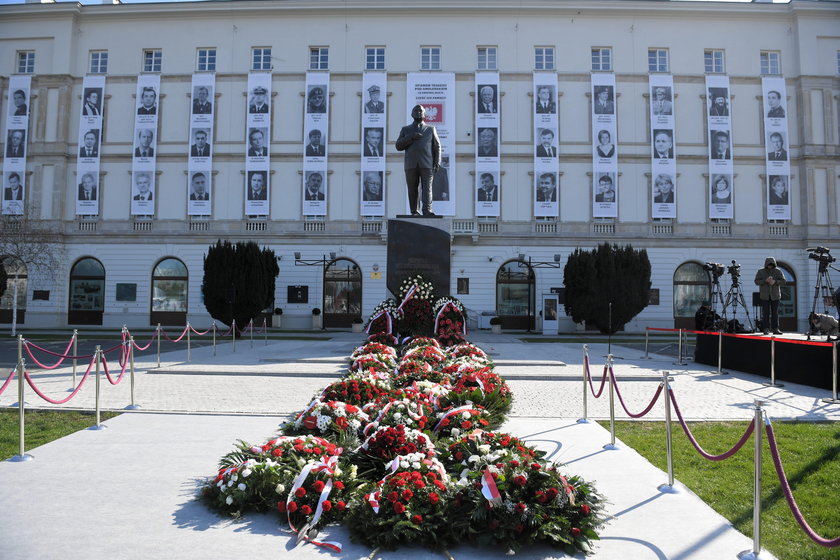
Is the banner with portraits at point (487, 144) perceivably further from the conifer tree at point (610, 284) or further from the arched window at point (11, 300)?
the arched window at point (11, 300)

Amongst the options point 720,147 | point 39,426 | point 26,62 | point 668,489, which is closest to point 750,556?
point 668,489

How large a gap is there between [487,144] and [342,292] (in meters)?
12.6

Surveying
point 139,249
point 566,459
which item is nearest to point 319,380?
point 566,459

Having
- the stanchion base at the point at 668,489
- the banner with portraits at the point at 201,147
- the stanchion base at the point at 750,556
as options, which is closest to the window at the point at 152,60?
the banner with portraits at the point at 201,147

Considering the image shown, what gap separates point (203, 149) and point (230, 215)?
4.40m

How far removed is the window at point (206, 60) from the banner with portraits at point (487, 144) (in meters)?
16.9

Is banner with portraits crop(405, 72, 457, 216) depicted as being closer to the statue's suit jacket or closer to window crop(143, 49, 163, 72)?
window crop(143, 49, 163, 72)

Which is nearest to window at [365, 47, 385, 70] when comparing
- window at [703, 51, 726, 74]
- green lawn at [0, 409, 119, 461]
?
window at [703, 51, 726, 74]

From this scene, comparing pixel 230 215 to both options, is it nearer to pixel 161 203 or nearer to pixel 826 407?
pixel 161 203

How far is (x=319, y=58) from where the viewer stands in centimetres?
3456

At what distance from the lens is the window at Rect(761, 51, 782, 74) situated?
3409 centimetres

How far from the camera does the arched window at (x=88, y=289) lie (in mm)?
33312

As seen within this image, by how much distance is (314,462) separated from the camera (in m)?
4.36

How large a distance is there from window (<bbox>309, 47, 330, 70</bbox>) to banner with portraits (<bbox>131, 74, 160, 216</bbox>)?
967 centimetres
